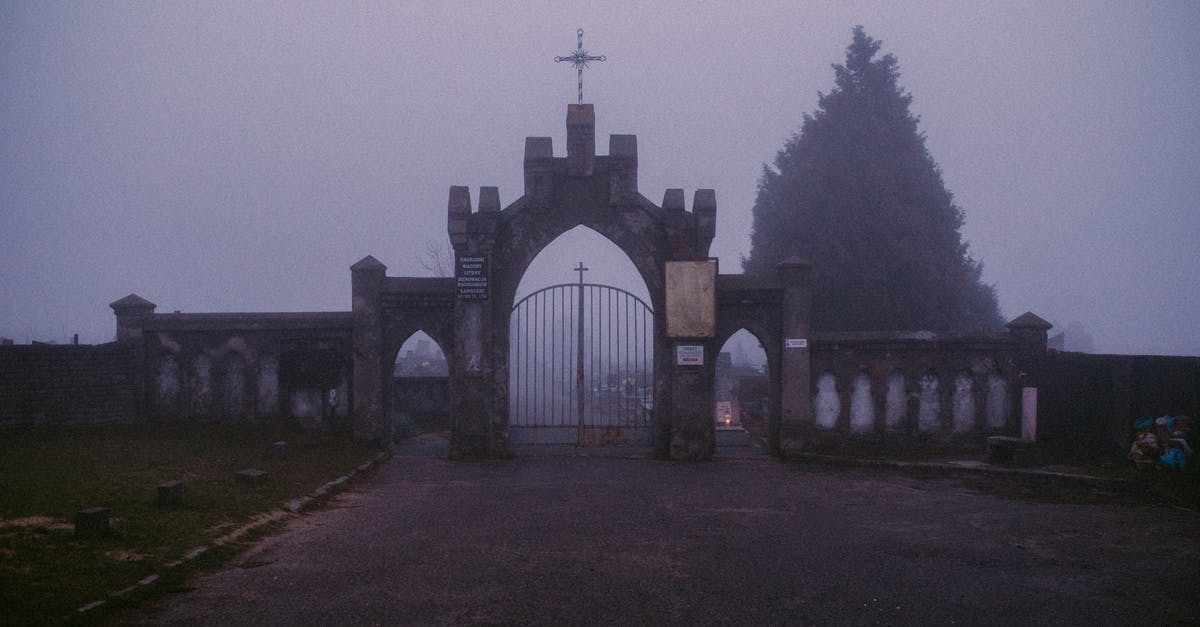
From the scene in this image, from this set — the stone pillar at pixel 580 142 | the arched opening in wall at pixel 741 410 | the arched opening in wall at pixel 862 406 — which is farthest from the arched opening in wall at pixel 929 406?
the stone pillar at pixel 580 142

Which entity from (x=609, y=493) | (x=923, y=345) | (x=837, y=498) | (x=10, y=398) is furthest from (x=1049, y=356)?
(x=10, y=398)

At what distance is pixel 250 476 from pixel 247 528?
2496mm

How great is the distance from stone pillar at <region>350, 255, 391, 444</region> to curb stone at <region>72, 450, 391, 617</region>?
1.48m

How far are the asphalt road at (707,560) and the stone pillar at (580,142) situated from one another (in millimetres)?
6170

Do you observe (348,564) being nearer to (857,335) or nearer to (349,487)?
(349,487)

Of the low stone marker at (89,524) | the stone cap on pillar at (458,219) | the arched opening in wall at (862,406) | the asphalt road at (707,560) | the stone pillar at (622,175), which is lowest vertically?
the asphalt road at (707,560)

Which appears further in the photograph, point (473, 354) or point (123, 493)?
point (473, 354)

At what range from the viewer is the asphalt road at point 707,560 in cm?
551

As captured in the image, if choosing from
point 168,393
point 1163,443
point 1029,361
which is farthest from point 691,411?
point 168,393

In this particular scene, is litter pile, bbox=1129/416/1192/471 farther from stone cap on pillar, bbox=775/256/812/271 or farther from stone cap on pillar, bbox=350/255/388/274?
stone cap on pillar, bbox=350/255/388/274

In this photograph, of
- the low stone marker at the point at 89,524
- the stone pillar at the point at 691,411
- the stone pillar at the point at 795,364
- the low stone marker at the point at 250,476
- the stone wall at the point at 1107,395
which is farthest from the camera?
the stone pillar at the point at 795,364

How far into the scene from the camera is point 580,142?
14328mm

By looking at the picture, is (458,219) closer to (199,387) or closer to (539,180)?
(539,180)

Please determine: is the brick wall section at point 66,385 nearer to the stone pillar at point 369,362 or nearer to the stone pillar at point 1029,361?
the stone pillar at point 369,362
